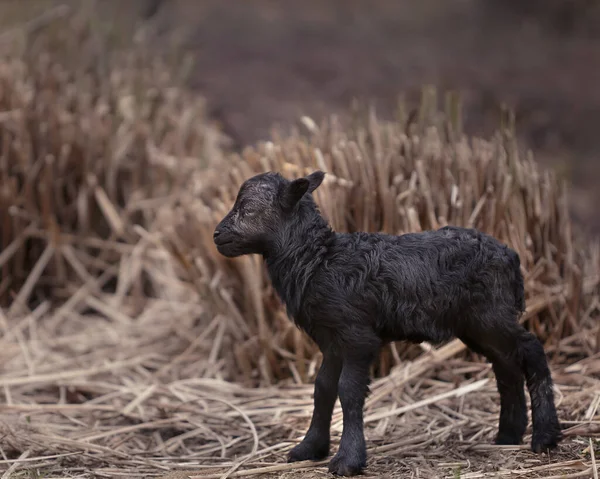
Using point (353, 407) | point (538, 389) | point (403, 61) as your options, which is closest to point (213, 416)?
point (353, 407)

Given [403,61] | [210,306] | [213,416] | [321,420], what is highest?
[403,61]

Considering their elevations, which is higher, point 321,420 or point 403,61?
point 403,61

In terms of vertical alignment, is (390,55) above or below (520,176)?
above

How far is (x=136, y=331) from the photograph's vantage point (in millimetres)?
5883

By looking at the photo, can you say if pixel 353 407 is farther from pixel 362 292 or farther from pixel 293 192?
pixel 293 192

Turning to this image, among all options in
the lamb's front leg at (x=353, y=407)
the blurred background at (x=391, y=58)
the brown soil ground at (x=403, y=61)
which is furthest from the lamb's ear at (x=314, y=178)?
the brown soil ground at (x=403, y=61)

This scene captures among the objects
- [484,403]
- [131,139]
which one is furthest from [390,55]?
[484,403]

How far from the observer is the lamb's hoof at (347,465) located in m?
3.21

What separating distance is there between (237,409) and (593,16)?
9.88m

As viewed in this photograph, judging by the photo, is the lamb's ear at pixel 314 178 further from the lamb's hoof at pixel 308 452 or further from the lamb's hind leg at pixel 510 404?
the lamb's hoof at pixel 308 452

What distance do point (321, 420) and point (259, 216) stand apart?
86 cm

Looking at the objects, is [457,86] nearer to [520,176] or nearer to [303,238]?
[520,176]

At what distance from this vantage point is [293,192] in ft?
10.9

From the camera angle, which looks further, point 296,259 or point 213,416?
point 213,416
